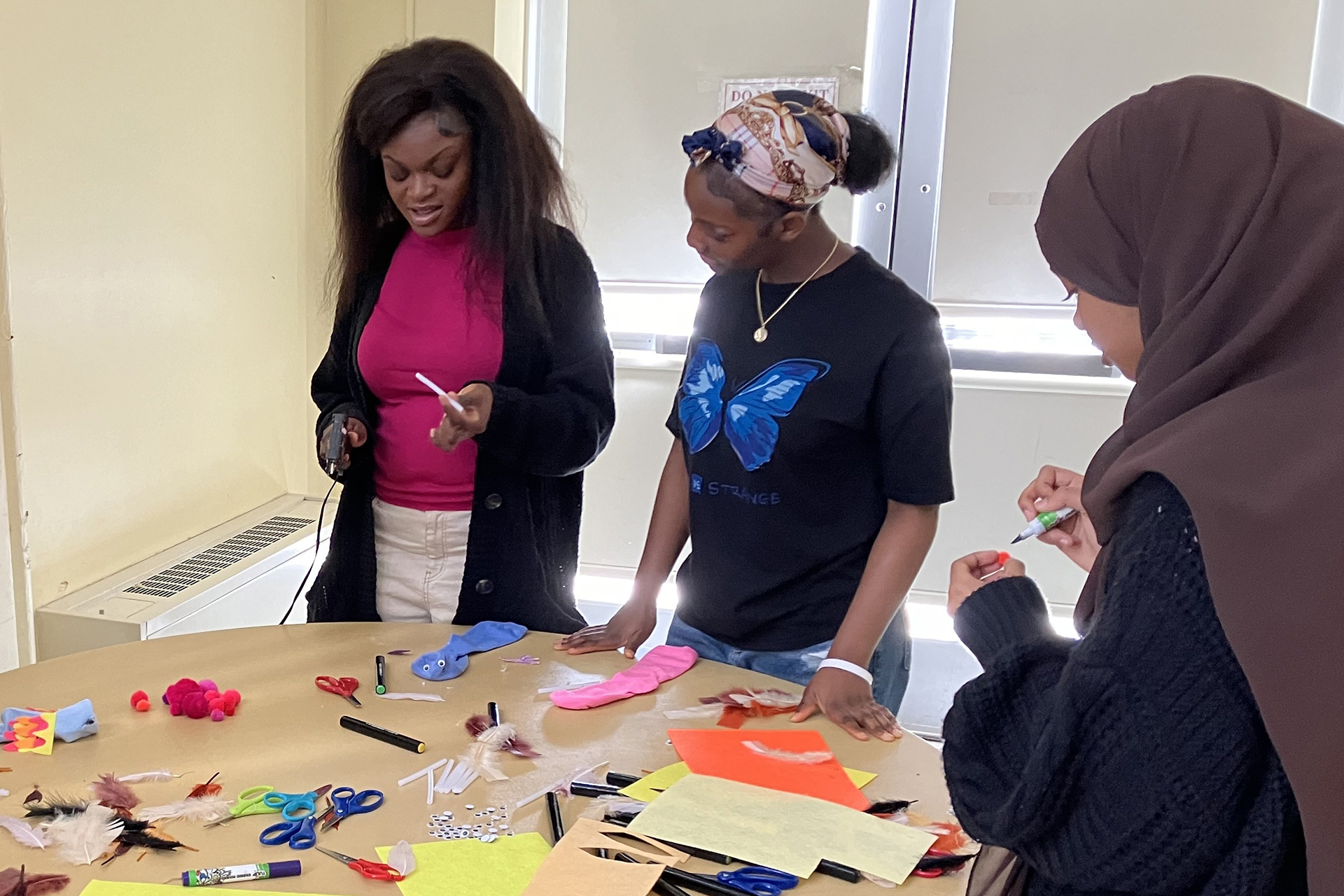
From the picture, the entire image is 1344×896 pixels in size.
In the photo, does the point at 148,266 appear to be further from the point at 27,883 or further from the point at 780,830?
the point at 780,830

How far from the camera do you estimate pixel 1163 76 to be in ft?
9.26

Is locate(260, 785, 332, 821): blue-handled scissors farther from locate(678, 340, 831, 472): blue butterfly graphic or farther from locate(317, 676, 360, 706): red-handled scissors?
locate(678, 340, 831, 472): blue butterfly graphic

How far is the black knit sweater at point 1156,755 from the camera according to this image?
707 mm

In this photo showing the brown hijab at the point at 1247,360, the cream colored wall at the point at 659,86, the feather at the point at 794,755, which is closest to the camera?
the brown hijab at the point at 1247,360

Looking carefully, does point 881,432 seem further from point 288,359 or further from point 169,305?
point 288,359

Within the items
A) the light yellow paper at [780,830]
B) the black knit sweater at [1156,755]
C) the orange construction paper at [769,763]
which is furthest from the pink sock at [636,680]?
the black knit sweater at [1156,755]

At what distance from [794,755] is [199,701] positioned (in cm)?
72

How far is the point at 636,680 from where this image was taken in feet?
4.62

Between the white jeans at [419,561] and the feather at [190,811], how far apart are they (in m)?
0.60

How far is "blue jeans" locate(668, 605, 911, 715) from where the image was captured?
5.00ft

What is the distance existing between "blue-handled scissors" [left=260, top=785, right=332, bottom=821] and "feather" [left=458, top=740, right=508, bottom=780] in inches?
6.7

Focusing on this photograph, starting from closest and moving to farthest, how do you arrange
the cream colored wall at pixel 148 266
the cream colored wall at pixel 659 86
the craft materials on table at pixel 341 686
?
the craft materials on table at pixel 341 686
the cream colored wall at pixel 148 266
the cream colored wall at pixel 659 86

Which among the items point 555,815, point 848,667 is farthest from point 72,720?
point 848,667

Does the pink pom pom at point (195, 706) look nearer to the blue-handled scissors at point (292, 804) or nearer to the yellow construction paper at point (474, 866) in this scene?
the blue-handled scissors at point (292, 804)
